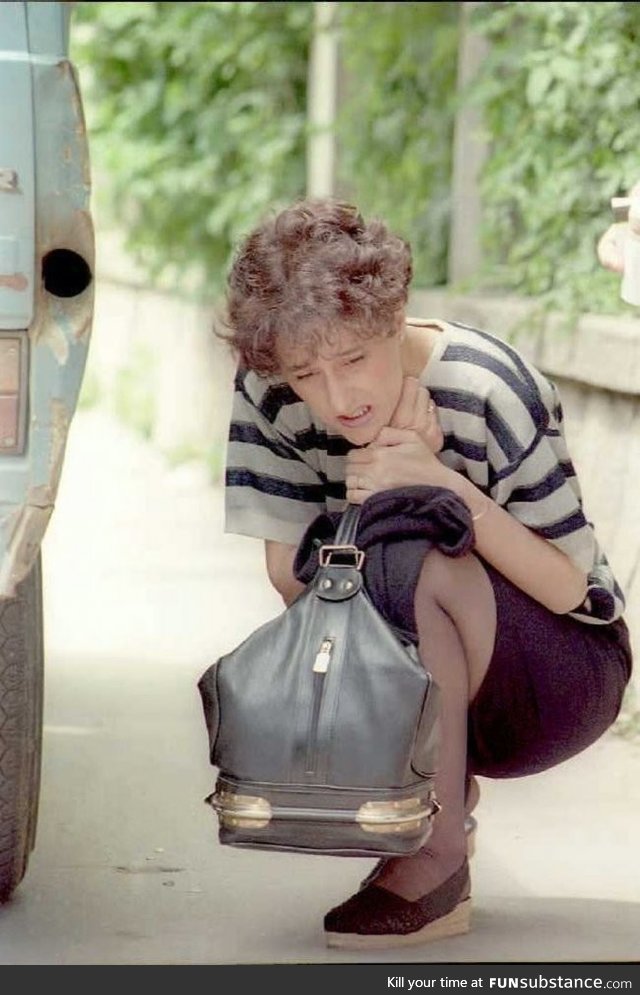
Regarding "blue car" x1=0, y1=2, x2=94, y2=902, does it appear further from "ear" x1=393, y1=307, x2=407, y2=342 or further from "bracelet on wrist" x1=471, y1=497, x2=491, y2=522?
"bracelet on wrist" x1=471, y1=497, x2=491, y2=522

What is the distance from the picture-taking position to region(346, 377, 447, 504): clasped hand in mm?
3172

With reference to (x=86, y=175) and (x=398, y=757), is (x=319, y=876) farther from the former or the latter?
(x=86, y=175)

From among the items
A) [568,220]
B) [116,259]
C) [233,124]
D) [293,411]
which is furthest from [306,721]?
[116,259]

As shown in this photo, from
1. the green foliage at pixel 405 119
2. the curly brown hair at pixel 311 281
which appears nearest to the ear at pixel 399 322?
the curly brown hair at pixel 311 281

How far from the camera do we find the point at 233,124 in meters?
9.66

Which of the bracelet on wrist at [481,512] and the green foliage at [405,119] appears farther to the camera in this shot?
the green foliage at [405,119]

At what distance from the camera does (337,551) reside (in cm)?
317

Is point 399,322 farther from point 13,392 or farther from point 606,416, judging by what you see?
point 606,416

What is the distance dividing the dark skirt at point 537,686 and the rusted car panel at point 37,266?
512 mm

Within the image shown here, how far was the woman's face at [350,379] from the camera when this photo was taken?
3.12 meters

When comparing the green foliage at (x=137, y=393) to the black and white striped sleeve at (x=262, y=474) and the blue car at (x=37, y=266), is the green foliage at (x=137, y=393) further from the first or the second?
the blue car at (x=37, y=266)

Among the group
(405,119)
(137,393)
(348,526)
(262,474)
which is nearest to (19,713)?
(262,474)

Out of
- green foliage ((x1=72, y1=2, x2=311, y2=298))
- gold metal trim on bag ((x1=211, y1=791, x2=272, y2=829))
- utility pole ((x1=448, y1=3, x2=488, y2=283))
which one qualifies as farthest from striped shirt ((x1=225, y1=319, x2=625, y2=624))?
green foliage ((x1=72, y1=2, x2=311, y2=298))

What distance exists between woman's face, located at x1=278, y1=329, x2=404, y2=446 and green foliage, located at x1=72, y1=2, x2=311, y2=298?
6142mm
